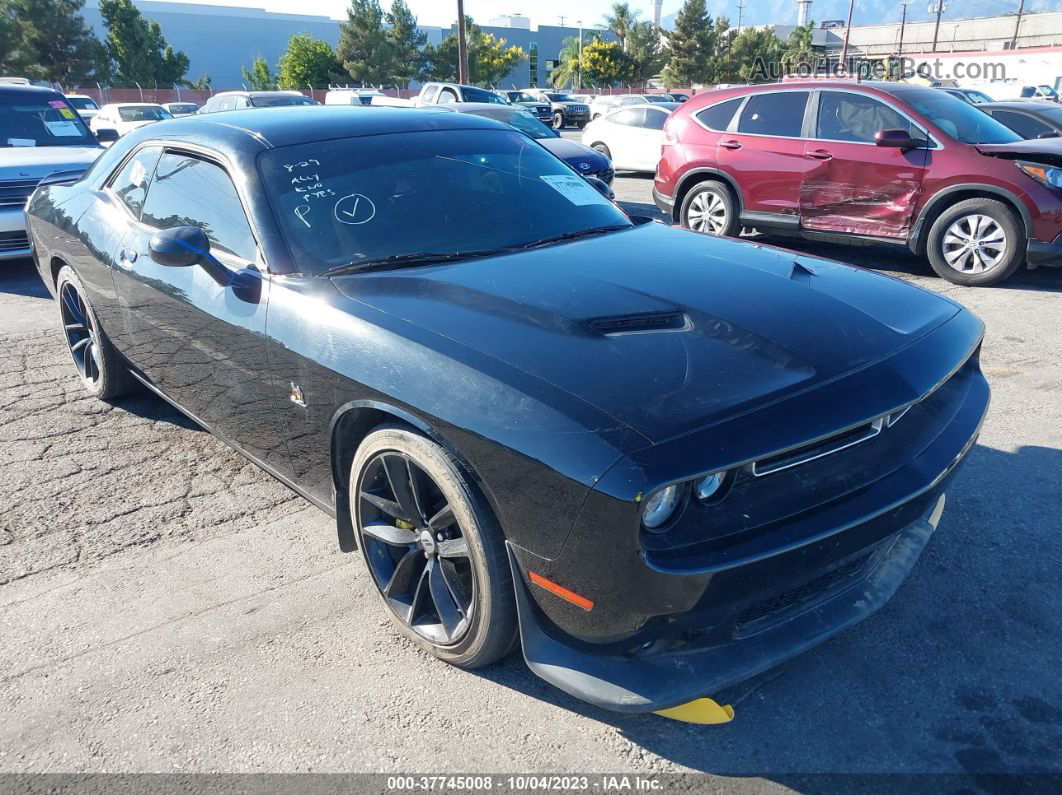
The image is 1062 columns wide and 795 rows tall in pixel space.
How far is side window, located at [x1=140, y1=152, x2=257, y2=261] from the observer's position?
308cm

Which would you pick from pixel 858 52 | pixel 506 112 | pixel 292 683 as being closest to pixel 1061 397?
pixel 292 683

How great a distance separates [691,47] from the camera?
57219mm

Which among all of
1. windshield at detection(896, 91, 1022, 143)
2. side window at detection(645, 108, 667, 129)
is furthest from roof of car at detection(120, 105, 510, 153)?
side window at detection(645, 108, 667, 129)

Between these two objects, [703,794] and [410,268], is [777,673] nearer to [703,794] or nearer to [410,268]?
[703,794]

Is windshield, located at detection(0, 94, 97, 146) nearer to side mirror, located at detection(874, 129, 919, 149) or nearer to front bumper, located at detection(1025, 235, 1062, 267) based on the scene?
side mirror, located at detection(874, 129, 919, 149)

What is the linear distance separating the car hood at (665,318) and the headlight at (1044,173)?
4591mm

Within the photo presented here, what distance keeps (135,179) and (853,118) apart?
625 centimetres

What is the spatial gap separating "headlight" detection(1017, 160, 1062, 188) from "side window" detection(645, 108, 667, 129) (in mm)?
8330

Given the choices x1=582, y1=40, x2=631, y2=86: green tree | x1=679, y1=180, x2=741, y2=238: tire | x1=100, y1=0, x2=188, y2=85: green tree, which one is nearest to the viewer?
x1=679, y1=180, x2=741, y2=238: tire

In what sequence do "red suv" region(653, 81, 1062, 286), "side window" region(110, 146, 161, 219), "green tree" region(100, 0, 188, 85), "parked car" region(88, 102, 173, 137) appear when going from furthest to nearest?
"green tree" region(100, 0, 188, 85) < "parked car" region(88, 102, 173, 137) < "red suv" region(653, 81, 1062, 286) < "side window" region(110, 146, 161, 219)

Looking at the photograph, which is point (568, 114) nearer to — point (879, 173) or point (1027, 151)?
point (879, 173)

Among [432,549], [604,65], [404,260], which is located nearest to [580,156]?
[404,260]

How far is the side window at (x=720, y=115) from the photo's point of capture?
331 inches

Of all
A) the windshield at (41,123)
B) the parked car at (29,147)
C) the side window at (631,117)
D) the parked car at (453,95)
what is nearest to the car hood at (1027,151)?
the parked car at (29,147)
